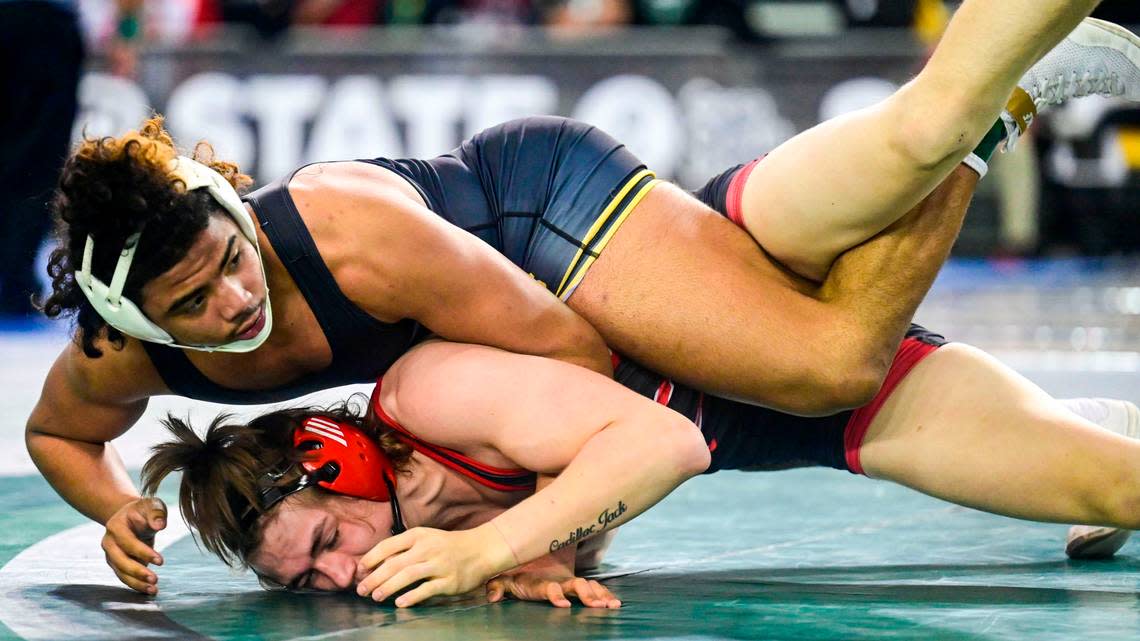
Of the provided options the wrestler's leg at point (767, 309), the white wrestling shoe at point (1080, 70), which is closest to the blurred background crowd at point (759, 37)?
the white wrestling shoe at point (1080, 70)

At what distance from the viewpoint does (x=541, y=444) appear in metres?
2.52

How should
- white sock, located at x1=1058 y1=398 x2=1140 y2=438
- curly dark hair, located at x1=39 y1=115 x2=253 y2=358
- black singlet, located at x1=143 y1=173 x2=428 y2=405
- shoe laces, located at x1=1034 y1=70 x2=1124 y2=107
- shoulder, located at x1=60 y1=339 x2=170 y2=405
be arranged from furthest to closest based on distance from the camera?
white sock, located at x1=1058 y1=398 x2=1140 y2=438, shoe laces, located at x1=1034 y1=70 x2=1124 y2=107, shoulder, located at x1=60 y1=339 x2=170 y2=405, black singlet, located at x1=143 y1=173 x2=428 y2=405, curly dark hair, located at x1=39 y1=115 x2=253 y2=358

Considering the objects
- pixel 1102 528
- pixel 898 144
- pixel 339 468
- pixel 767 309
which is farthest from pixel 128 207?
pixel 1102 528

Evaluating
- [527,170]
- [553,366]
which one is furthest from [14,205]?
[553,366]

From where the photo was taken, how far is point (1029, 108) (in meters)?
2.84

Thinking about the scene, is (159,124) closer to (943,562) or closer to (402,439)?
(402,439)

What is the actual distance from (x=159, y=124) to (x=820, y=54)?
7176mm

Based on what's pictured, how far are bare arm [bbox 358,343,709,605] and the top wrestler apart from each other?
0.36ft

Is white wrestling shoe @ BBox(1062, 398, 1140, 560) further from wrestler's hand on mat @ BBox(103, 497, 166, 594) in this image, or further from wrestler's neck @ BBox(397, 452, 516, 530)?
wrestler's hand on mat @ BBox(103, 497, 166, 594)

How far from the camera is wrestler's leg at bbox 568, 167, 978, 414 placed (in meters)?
2.77

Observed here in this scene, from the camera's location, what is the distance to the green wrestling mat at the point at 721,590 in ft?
7.39

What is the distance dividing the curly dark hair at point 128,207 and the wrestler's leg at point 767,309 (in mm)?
820

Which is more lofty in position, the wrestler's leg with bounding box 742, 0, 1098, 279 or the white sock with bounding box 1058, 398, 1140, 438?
the wrestler's leg with bounding box 742, 0, 1098, 279

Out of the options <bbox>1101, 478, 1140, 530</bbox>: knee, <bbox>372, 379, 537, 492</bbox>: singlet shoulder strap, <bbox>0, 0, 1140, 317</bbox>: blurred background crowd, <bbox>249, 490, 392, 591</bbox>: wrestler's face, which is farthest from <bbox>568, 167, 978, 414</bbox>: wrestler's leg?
Answer: <bbox>0, 0, 1140, 317</bbox>: blurred background crowd
